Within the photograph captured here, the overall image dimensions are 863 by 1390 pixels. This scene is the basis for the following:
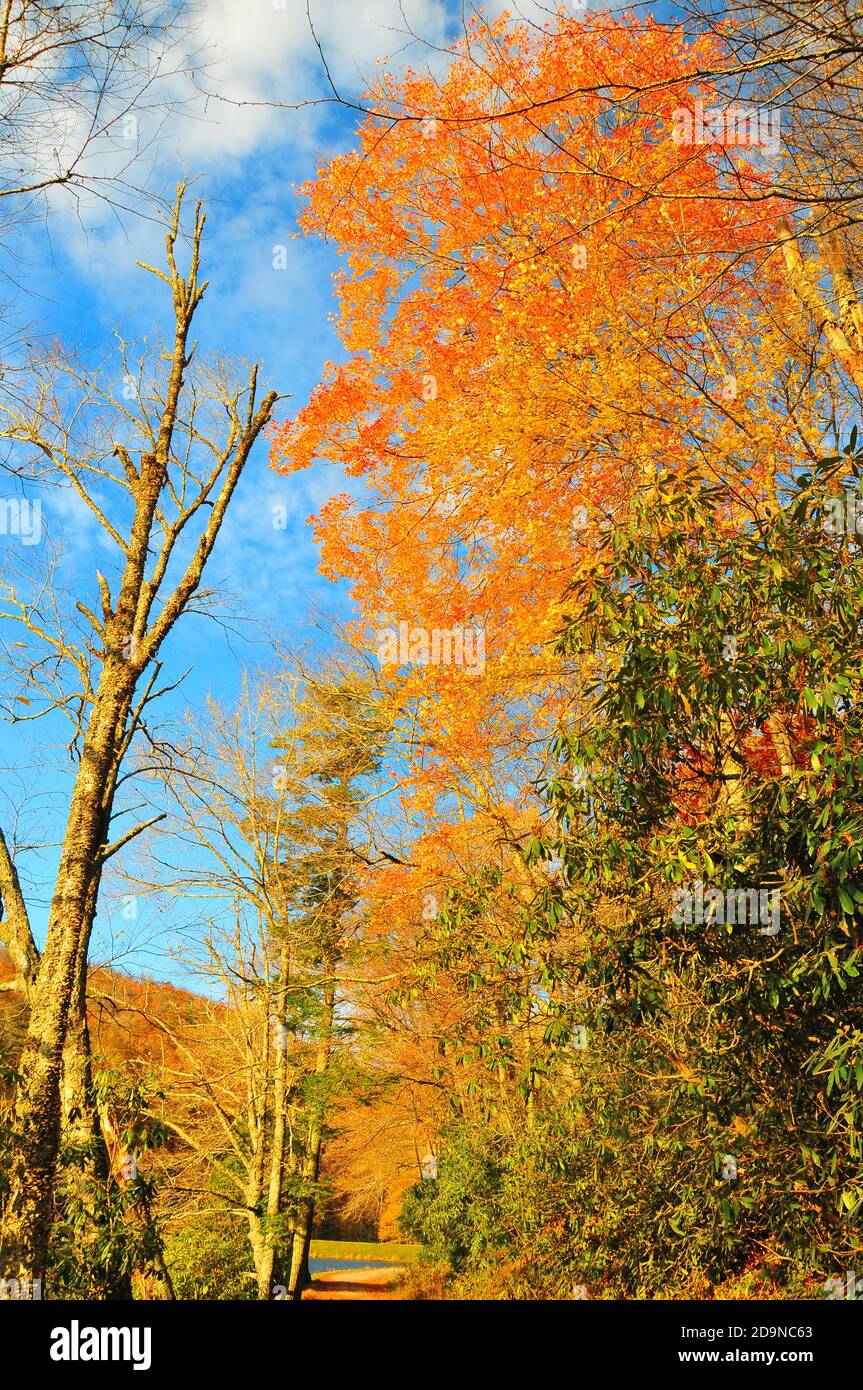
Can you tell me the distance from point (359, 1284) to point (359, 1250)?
28.3ft

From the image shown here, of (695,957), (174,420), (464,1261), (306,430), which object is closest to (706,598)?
(695,957)

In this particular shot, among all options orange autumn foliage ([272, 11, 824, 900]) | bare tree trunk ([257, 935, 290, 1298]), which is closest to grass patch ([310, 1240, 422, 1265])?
bare tree trunk ([257, 935, 290, 1298])

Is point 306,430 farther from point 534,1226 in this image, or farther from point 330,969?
point 330,969

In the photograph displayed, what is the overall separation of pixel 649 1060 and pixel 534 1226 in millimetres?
2917

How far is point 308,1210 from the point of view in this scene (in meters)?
15.6

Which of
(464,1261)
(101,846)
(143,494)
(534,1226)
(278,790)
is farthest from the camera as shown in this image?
(278,790)

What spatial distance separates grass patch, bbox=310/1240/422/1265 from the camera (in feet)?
84.7

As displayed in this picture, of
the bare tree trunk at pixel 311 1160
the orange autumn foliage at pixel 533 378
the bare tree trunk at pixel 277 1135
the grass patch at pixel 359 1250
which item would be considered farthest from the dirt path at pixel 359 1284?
the orange autumn foliage at pixel 533 378

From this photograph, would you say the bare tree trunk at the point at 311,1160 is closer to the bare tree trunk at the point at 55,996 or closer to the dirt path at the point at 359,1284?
the dirt path at the point at 359,1284

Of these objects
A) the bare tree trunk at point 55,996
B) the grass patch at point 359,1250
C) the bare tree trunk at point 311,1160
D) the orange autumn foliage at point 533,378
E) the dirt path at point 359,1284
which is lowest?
the grass patch at point 359,1250

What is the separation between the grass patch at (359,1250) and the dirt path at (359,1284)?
3008 millimetres

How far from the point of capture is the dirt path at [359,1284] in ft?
59.0

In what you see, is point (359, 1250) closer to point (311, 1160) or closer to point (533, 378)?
point (311, 1160)

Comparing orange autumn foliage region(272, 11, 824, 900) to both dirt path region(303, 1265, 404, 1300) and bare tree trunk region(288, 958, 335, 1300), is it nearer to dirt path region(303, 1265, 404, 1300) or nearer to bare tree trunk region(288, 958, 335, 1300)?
bare tree trunk region(288, 958, 335, 1300)
